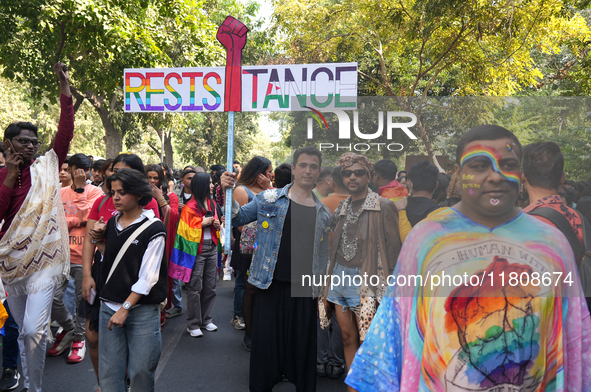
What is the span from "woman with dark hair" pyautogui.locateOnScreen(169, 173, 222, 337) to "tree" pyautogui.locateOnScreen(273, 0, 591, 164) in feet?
8.73

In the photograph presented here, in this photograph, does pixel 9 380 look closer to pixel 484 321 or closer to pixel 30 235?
pixel 30 235

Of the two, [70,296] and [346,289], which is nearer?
[346,289]

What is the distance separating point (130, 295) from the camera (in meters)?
2.72

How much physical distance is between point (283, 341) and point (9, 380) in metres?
2.30

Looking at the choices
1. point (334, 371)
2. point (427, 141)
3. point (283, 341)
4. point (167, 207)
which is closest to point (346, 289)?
point (283, 341)

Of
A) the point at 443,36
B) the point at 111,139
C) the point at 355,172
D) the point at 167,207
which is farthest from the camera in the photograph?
the point at 111,139

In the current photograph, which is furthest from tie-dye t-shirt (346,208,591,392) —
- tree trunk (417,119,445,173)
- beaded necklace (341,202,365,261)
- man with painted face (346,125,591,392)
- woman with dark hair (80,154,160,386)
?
woman with dark hair (80,154,160,386)

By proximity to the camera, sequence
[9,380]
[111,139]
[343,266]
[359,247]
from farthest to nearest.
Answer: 1. [111,139]
2. [9,380]
3. [343,266]
4. [359,247]

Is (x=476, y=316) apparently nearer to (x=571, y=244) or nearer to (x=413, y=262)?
(x=413, y=262)

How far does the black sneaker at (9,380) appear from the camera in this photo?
3557 mm

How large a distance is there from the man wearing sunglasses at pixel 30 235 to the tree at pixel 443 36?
385 cm

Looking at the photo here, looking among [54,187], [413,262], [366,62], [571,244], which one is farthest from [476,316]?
[366,62]

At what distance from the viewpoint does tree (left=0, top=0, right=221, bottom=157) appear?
857 centimetres

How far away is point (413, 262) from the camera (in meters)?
1.95
